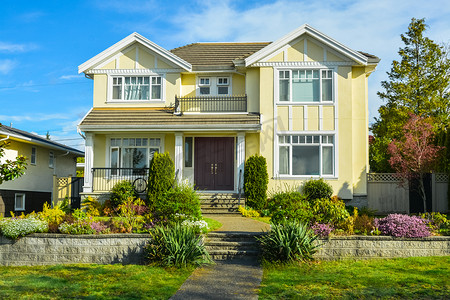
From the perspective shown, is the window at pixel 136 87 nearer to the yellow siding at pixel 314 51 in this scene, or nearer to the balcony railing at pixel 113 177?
the balcony railing at pixel 113 177

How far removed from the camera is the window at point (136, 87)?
62.0ft

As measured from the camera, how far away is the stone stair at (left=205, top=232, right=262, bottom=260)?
10070 millimetres

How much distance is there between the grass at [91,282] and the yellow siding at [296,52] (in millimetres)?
11472

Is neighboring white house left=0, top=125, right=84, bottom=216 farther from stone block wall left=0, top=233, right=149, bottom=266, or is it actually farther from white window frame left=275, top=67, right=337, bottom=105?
white window frame left=275, top=67, right=337, bottom=105

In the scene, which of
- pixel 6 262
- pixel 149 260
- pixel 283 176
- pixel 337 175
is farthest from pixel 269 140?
pixel 6 262

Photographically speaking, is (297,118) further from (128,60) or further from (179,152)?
(128,60)

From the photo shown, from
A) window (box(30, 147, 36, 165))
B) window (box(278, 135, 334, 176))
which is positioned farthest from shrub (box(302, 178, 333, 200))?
window (box(30, 147, 36, 165))

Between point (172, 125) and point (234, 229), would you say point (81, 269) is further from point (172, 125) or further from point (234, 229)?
point (172, 125)

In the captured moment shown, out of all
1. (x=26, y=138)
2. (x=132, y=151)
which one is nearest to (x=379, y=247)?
(x=132, y=151)

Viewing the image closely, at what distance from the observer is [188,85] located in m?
19.3

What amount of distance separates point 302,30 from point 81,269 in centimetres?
1269

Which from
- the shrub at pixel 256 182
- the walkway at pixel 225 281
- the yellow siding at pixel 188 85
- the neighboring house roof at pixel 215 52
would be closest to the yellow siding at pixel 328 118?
the shrub at pixel 256 182

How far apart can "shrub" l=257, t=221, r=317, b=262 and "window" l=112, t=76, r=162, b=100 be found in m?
10.8

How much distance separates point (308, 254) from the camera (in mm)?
9477
